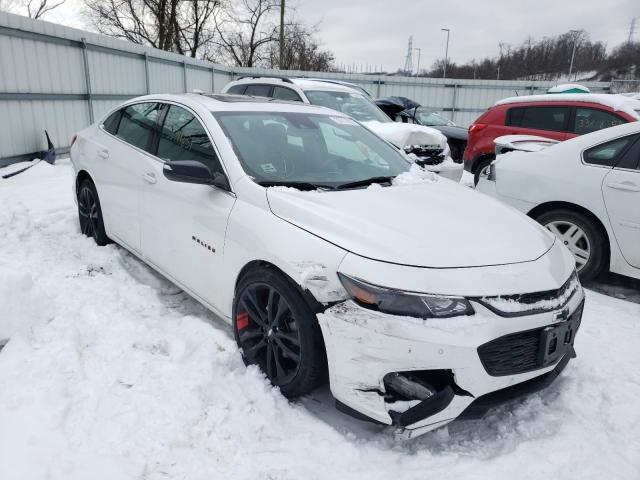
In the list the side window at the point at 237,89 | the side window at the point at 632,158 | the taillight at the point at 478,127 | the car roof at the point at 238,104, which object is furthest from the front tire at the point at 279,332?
the side window at the point at 237,89

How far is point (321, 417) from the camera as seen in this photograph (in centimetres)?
254

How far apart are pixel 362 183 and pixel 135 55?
10846 millimetres

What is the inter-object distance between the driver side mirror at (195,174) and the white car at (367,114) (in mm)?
4762

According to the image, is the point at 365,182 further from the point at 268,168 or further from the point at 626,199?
the point at 626,199

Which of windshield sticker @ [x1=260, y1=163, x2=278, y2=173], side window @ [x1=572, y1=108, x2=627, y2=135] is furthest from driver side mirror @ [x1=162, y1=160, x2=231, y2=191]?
side window @ [x1=572, y1=108, x2=627, y2=135]

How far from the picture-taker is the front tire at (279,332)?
2338 millimetres

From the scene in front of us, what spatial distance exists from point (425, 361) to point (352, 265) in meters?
0.52

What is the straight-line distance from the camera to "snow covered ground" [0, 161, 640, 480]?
2139 millimetres

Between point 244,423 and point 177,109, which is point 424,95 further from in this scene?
point 244,423

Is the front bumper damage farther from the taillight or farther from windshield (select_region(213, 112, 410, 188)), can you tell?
the taillight

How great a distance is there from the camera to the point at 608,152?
169 inches

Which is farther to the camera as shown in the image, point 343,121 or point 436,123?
point 436,123

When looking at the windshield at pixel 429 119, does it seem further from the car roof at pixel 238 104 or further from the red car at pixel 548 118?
the car roof at pixel 238 104

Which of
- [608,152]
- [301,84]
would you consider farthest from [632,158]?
[301,84]
